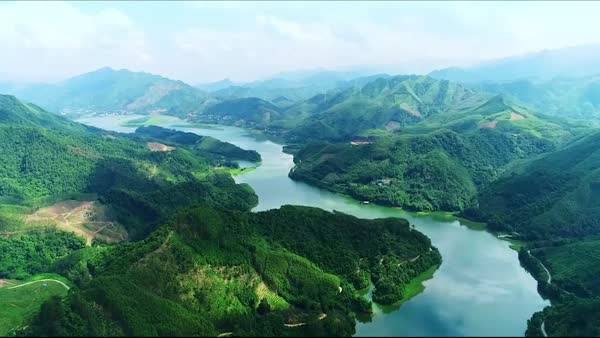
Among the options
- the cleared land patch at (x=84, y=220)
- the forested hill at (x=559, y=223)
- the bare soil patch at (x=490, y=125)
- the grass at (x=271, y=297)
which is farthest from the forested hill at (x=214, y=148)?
the grass at (x=271, y=297)

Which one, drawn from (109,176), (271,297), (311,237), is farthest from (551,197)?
(109,176)

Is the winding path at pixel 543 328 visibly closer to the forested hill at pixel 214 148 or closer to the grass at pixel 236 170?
the grass at pixel 236 170

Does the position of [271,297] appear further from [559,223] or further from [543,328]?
[559,223]

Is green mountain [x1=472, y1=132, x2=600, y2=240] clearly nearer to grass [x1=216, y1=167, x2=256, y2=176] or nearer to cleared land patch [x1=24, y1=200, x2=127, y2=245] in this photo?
grass [x1=216, y1=167, x2=256, y2=176]

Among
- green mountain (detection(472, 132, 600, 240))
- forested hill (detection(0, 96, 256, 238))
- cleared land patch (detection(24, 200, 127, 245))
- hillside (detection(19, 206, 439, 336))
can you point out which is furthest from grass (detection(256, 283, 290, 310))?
green mountain (detection(472, 132, 600, 240))

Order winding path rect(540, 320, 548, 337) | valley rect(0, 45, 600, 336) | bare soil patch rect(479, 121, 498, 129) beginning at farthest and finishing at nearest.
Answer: bare soil patch rect(479, 121, 498, 129), valley rect(0, 45, 600, 336), winding path rect(540, 320, 548, 337)
